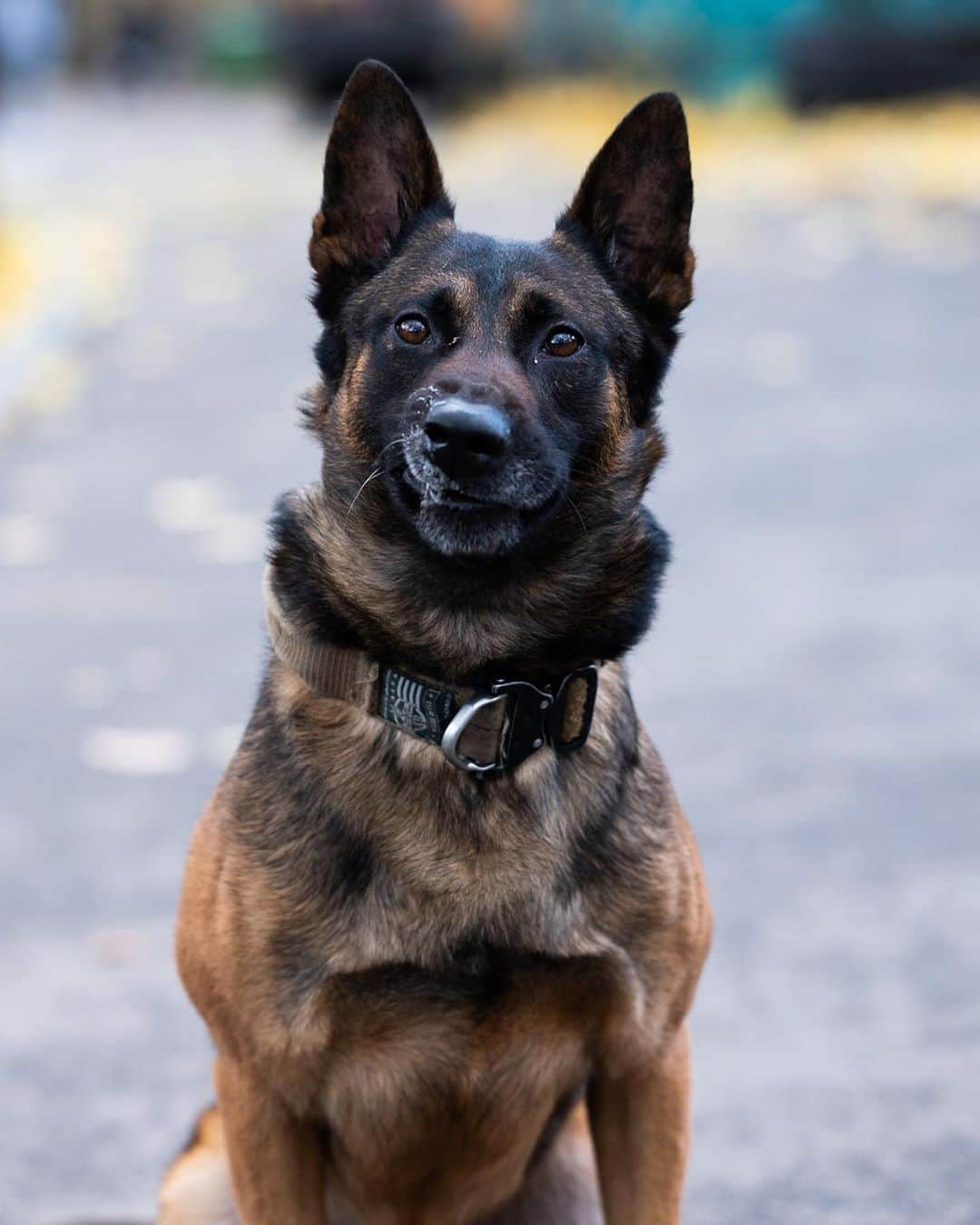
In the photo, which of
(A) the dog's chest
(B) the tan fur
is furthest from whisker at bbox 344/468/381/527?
(A) the dog's chest

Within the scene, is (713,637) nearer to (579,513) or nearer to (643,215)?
(643,215)

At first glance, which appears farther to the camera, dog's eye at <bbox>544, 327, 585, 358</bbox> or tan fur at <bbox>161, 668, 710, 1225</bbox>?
dog's eye at <bbox>544, 327, 585, 358</bbox>

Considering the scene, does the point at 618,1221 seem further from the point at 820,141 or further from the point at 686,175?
the point at 820,141

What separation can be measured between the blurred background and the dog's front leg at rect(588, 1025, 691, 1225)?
2.04 ft

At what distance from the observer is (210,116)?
33375 mm

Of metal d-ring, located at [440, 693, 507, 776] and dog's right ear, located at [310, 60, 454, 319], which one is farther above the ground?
dog's right ear, located at [310, 60, 454, 319]

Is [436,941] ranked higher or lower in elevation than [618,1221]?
higher

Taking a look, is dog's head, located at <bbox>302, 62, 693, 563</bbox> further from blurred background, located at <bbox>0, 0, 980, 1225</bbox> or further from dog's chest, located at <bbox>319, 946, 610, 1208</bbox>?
blurred background, located at <bbox>0, 0, 980, 1225</bbox>

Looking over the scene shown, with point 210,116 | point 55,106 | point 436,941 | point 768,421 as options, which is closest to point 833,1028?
point 436,941

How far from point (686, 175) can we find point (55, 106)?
33.9 m

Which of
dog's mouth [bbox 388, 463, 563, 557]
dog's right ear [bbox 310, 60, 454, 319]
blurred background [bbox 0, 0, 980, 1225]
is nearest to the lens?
dog's mouth [bbox 388, 463, 563, 557]

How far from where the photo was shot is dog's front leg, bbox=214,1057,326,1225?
323cm

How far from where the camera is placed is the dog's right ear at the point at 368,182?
3484 mm

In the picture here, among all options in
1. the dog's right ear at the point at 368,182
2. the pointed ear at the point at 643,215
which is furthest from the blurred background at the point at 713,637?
the dog's right ear at the point at 368,182
